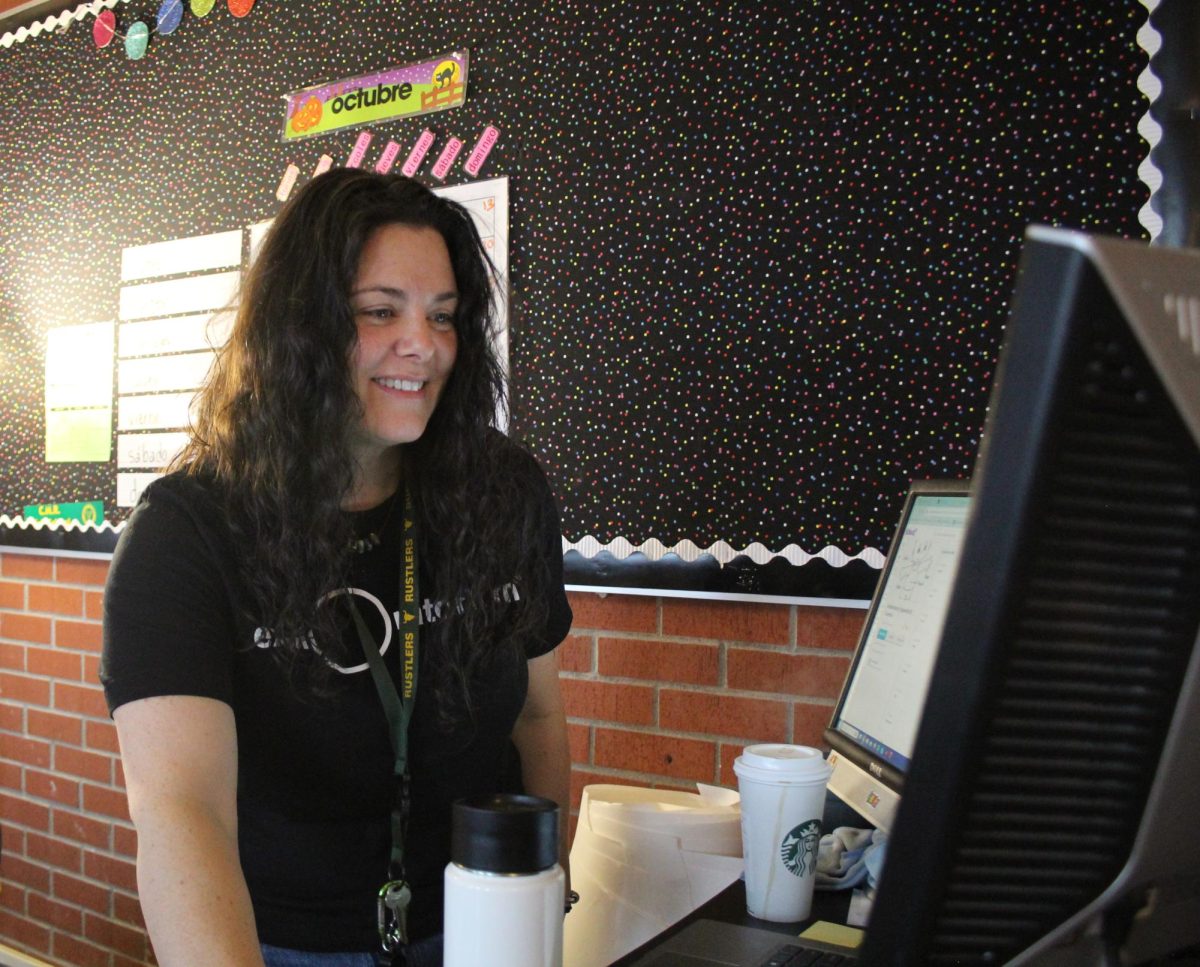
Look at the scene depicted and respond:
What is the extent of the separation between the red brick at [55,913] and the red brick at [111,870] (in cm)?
14

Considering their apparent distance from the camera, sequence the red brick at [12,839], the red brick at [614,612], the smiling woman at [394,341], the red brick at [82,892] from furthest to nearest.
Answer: the red brick at [12,839], the red brick at [82,892], the red brick at [614,612], the smiling woman at [394,341]

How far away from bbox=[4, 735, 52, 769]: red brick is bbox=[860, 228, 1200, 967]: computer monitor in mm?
3040

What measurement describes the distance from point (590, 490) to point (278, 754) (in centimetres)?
86

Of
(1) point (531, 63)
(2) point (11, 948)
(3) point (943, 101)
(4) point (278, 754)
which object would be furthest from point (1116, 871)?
(2) point (11, 948)

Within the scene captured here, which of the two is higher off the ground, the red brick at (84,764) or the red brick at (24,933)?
the red brick at (84,764)

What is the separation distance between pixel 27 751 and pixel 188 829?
7.54 feet

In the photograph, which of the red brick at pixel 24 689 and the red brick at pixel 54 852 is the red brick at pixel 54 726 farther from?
the red brick at pixel 54 852

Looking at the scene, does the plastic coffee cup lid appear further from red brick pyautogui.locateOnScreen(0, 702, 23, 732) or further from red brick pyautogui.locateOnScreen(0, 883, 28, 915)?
red brick pyautogui.locateOnScreen(0, 883, 28, 915)

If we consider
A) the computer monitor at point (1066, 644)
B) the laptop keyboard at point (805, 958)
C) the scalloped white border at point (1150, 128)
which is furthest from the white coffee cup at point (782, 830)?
the scalloped white border at point (1150, 128)

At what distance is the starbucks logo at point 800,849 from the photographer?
109cm

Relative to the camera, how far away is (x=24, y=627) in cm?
299

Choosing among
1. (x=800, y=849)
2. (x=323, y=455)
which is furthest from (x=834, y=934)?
(x=323, y=455)

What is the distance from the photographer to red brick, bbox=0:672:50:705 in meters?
2.96

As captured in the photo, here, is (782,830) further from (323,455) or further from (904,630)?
(323,455)
